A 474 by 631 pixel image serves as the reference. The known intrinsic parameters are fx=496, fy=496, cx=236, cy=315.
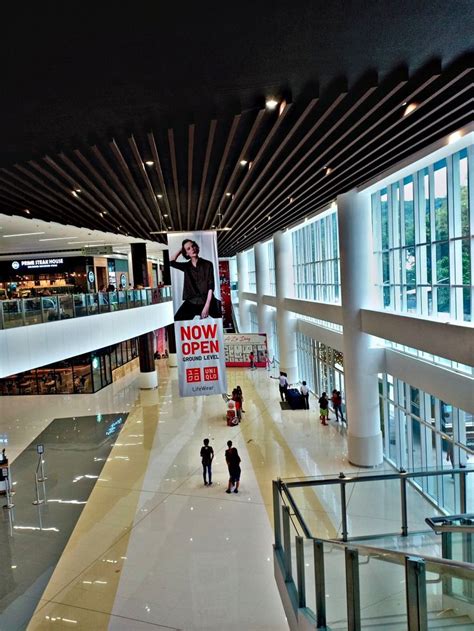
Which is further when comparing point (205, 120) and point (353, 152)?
point (353, 152)

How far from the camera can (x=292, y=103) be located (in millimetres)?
5141

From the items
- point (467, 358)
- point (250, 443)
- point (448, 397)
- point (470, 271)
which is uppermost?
point (470, 271)

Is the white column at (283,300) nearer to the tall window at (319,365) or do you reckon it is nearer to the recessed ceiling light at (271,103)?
the tall window at (319,365)

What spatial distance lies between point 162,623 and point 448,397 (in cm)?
575

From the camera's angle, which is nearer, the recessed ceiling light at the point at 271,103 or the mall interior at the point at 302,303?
the mall interior at the point at 302,303

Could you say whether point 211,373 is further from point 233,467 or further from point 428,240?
point 428,240

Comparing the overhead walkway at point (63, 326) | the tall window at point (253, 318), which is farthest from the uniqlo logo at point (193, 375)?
the tall window at point (253, 318)

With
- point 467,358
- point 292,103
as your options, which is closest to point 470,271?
point 467,358

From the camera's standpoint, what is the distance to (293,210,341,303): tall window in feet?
56.6

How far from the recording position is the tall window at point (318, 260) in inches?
680

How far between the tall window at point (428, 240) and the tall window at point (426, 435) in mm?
1892

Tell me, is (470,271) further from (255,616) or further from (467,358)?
(255,616)

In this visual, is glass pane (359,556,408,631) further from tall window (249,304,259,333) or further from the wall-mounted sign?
tall window (249,304,259,333)

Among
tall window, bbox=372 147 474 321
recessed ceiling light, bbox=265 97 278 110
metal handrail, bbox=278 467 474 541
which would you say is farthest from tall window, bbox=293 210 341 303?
recessed ceiling light, bbox=265 97 278 110
